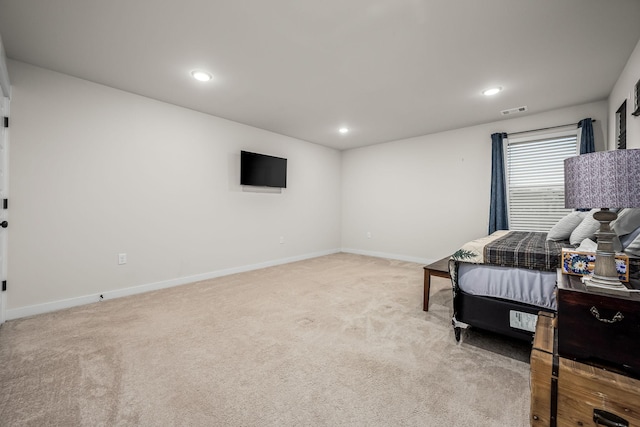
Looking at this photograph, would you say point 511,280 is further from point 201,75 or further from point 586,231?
point 201,75

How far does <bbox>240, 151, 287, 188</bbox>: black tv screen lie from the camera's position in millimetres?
4348

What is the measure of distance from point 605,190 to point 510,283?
1075mm

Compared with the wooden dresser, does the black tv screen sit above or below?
above

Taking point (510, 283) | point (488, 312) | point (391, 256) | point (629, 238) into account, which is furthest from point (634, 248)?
point (391, 256)

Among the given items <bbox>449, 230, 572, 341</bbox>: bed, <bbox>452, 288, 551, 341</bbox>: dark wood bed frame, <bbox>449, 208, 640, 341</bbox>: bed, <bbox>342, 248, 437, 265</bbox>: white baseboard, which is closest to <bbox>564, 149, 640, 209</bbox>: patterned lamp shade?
<bbox>449, 208, 640, 341</bbox>: bed

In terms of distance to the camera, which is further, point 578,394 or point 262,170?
point 262,170

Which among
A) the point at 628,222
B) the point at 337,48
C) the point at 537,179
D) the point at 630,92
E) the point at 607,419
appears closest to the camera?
the point at 607,419

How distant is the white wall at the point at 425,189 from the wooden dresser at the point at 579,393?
3721mm

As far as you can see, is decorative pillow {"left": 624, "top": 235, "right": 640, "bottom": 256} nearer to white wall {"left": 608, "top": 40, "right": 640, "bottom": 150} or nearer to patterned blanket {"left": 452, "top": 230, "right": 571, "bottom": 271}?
patterned blanket {"left": 452, "top": 230, "right": 571, "bottom": 271}

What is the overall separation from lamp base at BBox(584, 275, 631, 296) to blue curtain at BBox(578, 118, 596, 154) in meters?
3.25

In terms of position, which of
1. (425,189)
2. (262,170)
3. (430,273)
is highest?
(262,170)

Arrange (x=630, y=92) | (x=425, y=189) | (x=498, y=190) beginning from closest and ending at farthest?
(x=630, y=92) < (x=498, y=190) < (x=425, y=189)

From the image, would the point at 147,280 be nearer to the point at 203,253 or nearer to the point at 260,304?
the point at 203,253

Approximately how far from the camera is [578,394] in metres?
1.03
